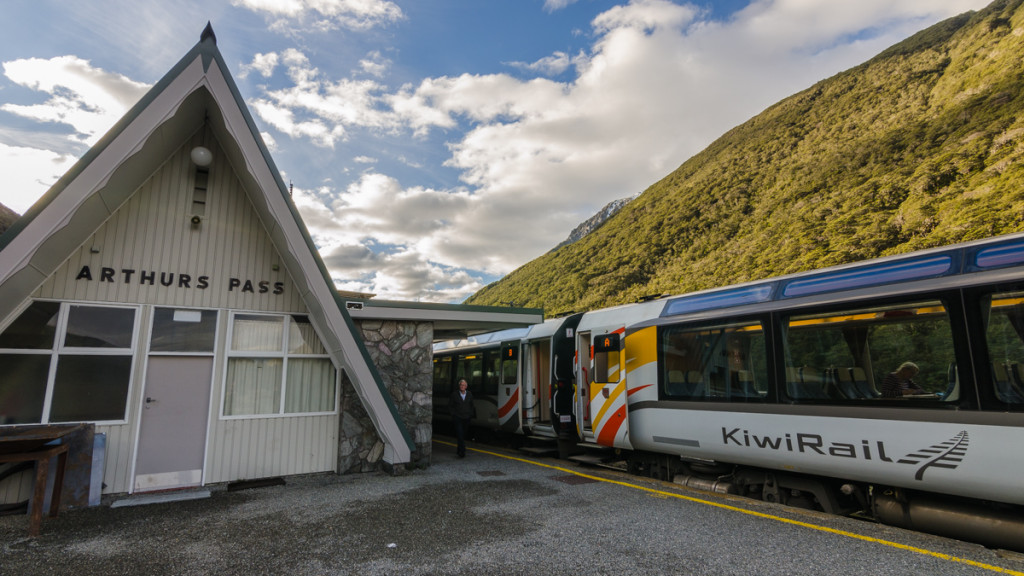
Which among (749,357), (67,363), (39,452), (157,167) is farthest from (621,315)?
(67,363)

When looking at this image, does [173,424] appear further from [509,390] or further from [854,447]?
[854,447]

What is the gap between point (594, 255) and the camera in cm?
5978

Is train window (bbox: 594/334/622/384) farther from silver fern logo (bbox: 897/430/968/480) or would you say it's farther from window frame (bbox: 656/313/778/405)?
silver fern logo (bbox: 897/430/968/480)

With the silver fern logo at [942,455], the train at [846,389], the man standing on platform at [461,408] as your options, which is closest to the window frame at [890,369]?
the train at [846,389]

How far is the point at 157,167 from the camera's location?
741 centimetres

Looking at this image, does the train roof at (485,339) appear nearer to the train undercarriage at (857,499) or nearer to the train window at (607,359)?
the train window at (607,359)

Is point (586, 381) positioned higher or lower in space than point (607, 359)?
lower

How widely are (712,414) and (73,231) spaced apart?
8980 millimetres

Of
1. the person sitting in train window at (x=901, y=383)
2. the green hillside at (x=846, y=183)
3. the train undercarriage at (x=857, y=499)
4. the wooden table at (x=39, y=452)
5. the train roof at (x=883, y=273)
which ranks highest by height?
Result: the green hillside at (x=846, y=183)

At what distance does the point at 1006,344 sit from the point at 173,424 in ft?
33.1

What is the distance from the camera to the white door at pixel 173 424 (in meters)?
6.96

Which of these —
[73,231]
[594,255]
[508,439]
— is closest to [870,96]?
[594,255]

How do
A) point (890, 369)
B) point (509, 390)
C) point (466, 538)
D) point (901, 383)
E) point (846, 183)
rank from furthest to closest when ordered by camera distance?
point (846, 183) → point (509, 390) → point (890, 369) → point (901, 383) → point (466, 538)

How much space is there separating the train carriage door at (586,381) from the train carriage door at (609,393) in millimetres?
180
